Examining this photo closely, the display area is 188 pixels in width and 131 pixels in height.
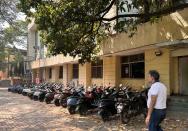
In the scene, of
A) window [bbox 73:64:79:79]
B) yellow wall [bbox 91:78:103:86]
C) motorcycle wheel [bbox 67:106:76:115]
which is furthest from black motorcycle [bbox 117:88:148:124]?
window [bbox 73:64:79:79]

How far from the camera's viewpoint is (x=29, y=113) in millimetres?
16969

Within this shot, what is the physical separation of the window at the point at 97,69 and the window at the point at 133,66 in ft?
9.70

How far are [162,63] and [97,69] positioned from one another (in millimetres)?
9055

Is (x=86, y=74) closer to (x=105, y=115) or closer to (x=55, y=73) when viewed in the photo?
(x=55, y=73)

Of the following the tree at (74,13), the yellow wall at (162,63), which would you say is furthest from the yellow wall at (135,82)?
the tree at (74,13)

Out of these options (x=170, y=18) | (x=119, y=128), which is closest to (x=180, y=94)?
(x=170, y=18)

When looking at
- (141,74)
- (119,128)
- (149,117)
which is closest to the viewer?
(149,117)

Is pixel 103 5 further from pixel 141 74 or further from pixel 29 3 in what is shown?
pixel 141 74

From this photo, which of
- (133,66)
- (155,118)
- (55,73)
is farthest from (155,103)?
(55,73)

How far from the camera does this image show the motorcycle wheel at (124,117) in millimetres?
12867

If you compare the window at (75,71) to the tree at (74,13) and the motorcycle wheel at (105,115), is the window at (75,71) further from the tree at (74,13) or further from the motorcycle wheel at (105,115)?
the motorcycle wheel at (105,115)

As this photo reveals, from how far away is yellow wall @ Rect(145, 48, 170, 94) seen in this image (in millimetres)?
17016

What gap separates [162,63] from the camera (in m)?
17.4

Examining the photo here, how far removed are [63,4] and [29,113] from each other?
5.40m
